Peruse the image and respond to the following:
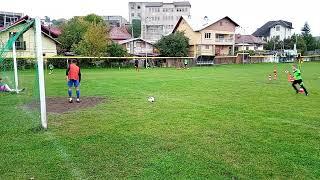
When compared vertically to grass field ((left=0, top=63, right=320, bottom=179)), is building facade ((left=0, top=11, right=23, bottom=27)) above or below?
above

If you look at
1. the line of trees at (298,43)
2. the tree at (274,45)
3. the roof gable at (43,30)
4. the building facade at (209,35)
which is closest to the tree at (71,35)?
the roof gable at (43,30)

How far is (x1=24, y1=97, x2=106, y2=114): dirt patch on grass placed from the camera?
12867mm

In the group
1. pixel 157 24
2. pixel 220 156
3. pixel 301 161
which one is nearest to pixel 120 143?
pixel 220 156

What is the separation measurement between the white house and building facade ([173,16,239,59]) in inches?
1432

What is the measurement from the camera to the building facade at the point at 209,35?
6694cm

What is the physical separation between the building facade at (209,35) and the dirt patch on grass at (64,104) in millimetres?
51647

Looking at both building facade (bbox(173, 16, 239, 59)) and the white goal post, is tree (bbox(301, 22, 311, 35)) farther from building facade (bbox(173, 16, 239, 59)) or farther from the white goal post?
the white goal post

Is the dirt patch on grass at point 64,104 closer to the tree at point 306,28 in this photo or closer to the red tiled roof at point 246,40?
the red tiled roof at point 246,40

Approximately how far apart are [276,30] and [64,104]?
3972 inches

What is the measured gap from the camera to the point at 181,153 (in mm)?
7195

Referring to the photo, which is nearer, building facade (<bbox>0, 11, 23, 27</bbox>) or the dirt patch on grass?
the dirt patch on grass

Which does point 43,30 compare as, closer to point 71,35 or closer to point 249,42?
point 71,35

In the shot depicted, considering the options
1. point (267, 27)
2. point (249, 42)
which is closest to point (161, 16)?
point (267, 27)

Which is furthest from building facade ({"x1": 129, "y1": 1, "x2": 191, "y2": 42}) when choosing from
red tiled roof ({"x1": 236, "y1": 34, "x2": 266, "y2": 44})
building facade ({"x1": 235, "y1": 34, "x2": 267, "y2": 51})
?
building facade ({"x1": 235, "y1": 34, "x2": 267, "y2": 51})
